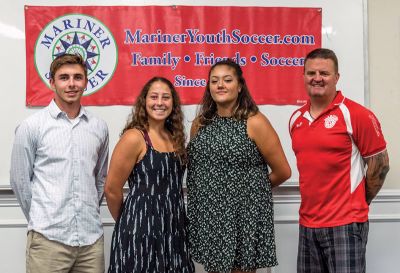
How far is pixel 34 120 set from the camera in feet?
6.26

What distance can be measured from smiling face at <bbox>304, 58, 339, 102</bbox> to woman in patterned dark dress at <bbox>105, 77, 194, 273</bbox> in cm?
64

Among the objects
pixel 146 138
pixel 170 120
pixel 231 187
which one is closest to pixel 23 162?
pixel 146 138

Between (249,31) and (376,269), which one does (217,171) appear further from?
(376,269)

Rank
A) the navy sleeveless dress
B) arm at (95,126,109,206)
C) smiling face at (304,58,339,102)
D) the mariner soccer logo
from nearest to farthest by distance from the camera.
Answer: the navy sleeveless dress → smiling face at (304,58,339,102) → arm at (95,126,109,206) → the mariner soccer logo

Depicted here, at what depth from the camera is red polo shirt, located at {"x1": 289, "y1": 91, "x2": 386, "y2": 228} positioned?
1.92 m

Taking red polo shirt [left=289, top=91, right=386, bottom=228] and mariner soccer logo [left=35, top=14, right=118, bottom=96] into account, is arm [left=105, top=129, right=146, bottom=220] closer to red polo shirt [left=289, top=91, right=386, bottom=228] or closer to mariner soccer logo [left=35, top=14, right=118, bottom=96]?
red polo shirt [left=289, top=91, right=386, bottom=228]

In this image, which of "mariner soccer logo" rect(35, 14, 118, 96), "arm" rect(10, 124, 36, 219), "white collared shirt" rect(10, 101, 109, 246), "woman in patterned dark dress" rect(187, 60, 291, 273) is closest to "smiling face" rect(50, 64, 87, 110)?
"white collared shirt" rect(10, 101, 109, 246)

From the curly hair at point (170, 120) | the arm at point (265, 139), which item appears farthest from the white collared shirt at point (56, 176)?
Result: the arm at point (265, 139)

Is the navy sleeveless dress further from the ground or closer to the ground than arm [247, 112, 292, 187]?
closer to the ground

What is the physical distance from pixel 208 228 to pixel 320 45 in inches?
57.8

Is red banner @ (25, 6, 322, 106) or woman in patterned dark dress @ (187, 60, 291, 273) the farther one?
red banner @ (25, 6, 322, 106)

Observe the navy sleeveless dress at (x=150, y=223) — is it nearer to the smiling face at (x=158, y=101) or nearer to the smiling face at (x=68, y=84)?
the smiling face at (x=158, y=101)

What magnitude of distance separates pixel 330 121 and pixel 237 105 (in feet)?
1.37

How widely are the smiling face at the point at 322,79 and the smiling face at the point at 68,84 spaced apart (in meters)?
1.01
